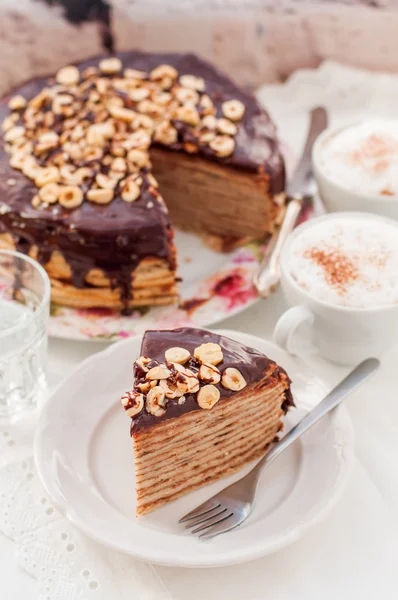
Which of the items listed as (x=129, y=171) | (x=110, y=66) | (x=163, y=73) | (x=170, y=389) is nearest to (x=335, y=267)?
(x=170, y=389)

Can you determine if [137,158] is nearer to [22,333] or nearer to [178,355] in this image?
[22,333]

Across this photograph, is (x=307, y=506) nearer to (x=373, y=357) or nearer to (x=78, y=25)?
(x=373, y=357)

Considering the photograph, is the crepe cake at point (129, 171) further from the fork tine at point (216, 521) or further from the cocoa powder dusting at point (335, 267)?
the fork tine at point (216, 521)

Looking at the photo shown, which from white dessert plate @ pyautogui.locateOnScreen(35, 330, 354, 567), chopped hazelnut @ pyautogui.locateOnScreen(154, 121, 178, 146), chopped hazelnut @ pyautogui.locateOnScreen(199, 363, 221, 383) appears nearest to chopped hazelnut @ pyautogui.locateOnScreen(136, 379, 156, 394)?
chopped hazelnut @ pyautogui.locateOnScreen(199, 363, 221, 383)

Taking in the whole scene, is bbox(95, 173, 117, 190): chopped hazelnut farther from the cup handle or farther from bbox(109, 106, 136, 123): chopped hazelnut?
the cup handle

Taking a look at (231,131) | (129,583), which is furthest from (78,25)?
(129,583)
